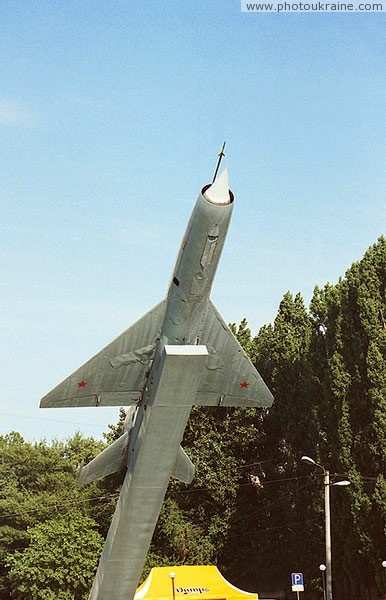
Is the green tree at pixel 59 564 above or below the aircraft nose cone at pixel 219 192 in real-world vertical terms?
below

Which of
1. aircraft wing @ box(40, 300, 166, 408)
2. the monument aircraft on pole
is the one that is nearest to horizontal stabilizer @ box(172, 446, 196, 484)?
the monument aircraft on pole

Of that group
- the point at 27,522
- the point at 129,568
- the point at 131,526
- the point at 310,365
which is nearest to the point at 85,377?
the point at 131,526

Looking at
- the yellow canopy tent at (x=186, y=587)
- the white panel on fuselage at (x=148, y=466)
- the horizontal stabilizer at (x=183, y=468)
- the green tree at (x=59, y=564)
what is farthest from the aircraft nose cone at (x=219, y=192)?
the green tree at (x=59, y=564)

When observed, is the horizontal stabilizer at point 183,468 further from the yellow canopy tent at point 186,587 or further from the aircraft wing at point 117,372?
the yellow canopy tent at point 186,587

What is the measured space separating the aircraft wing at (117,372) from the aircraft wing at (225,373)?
1.22 m

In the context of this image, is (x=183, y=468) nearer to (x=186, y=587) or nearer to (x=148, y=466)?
(x=148, y=466)

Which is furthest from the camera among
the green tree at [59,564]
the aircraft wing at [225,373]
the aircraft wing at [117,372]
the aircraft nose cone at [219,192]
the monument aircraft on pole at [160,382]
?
the green tree at [59,564]

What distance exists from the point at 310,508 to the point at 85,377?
20417 millimetres

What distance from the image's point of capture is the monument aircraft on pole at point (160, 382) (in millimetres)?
13500

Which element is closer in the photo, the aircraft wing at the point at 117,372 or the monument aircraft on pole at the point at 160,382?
the monument aircraft on pole at the point at 160,382

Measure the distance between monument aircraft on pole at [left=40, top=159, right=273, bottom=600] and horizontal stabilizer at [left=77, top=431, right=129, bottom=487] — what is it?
31 mm

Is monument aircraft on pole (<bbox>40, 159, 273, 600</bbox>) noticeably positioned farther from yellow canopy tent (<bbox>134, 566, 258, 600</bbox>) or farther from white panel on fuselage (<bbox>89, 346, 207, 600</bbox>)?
yellow canopy tent (<bbox>134, 566, 258, 600</bbox>)

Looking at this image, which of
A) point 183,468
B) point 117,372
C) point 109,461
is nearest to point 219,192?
point 117,372

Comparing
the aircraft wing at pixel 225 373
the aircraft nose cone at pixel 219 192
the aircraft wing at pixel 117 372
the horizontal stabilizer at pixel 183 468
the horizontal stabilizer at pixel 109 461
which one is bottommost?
the horizontal stabilizer at pixel 109 461
